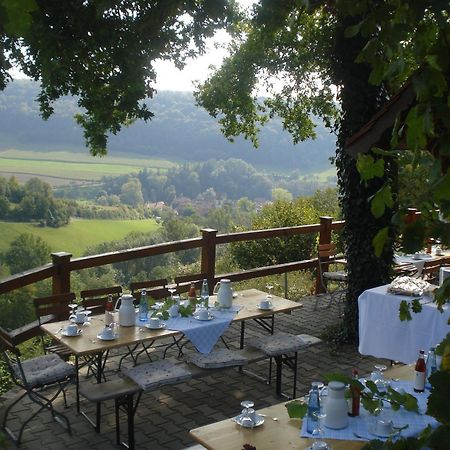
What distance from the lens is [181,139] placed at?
3300 cm

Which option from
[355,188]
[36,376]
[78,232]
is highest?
[355,188]

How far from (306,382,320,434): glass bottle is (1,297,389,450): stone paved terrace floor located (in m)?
1.53

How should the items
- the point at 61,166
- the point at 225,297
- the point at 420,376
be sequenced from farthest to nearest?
the point at 61,166 < the point at 225,297 < the point at 420,376

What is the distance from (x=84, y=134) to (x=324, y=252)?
3.74m

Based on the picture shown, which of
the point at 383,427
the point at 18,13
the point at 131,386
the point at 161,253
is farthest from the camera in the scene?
the point at 161,253

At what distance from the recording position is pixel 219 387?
6.23 meters

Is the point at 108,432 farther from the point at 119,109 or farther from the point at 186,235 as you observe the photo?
the point at 186,235

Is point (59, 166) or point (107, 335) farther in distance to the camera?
point (59, 166)

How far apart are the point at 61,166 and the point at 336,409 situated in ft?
139

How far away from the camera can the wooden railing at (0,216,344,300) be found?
650cm

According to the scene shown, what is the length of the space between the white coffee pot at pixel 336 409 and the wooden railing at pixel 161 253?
11.8 feet

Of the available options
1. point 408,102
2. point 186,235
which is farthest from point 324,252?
point 186,235

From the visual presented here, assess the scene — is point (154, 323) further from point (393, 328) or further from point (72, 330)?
point (393, 328)

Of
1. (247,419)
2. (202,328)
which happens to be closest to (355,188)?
(202,328)
